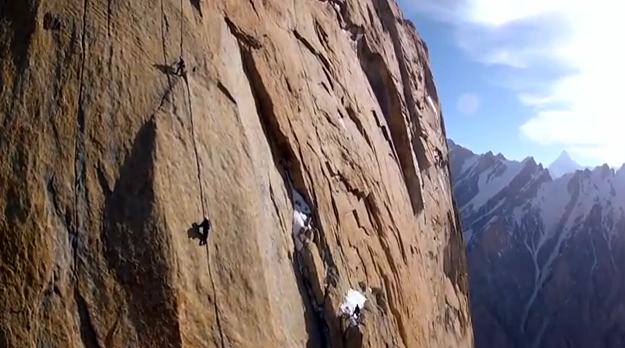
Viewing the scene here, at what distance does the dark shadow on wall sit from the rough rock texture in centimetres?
2

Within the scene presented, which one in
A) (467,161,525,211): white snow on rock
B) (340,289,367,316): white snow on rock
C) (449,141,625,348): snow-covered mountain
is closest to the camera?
(340,289,367,316): white snow on rock

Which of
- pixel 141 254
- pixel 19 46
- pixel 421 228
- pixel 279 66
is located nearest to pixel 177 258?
pixel 141 254

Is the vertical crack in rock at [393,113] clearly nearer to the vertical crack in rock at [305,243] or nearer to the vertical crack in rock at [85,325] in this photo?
the vertical crack in rock at [305,243]

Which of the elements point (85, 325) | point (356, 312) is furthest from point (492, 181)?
point (85, 325)

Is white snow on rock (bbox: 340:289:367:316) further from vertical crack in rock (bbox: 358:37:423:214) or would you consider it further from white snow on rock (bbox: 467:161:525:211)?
white snow on rock (bbox: 467:161:525:211)

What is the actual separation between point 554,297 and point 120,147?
115575mm

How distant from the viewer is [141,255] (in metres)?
9.90

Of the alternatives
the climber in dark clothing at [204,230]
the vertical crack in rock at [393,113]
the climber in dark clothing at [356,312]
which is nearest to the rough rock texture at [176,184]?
the climber in dark clothing at [204,230]

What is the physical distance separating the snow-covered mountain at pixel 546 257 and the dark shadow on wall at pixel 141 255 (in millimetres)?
109530

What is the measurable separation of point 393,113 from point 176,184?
14.4 meters

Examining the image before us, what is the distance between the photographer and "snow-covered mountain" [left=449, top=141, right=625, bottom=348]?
110250 millimetres

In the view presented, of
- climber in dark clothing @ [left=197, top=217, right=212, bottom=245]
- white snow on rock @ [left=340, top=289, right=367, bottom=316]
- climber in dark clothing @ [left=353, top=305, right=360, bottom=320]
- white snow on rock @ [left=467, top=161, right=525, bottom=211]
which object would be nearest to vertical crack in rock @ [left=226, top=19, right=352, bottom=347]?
white snow on rock @ [left=340, top=289, right=367, bottom=316]

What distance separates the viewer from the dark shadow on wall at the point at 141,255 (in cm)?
967

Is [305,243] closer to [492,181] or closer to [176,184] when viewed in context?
[176,184]
